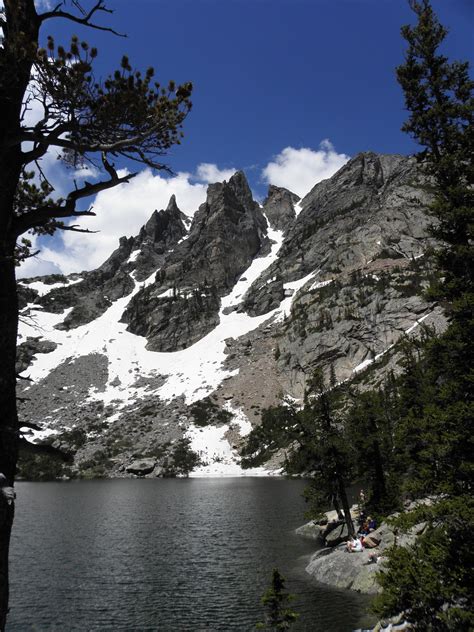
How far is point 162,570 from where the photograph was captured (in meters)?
29.7

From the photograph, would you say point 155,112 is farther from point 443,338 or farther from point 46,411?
→ point 46,411

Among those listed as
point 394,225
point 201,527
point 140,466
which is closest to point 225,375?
point 140,466

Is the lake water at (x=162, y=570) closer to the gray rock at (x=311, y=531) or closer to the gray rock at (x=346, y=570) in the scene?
the gray rock at (x=346, y=570)

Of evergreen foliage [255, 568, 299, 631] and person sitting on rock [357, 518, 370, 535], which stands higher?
evergreen foliage [255, 568, 299, 631]

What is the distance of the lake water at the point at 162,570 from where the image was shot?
2108 centimetres

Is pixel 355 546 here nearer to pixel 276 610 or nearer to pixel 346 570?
pixel 346 570

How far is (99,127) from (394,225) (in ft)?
628

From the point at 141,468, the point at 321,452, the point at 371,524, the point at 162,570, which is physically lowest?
the point at 141,468

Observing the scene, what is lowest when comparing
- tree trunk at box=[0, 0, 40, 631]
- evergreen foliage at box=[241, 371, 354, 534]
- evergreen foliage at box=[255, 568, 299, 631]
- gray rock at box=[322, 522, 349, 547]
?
gray rock at box=[322, 522, 349, 547]

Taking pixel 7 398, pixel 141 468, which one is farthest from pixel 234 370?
pixel 7 398

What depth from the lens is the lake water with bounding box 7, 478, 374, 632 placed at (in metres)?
21.1

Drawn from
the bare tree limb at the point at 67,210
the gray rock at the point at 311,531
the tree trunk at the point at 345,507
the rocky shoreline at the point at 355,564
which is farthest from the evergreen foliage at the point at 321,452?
the bare tree limb at the point at 67,210

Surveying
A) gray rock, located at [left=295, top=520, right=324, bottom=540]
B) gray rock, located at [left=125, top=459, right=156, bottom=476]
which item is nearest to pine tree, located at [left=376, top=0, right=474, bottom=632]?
gray rock, located at [left=295, top=520, right=324, bottom=540]

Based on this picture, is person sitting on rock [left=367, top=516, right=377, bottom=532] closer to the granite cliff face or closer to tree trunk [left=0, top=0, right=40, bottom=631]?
tree trunk [left=0, top=0, right=40, bottom=631]
